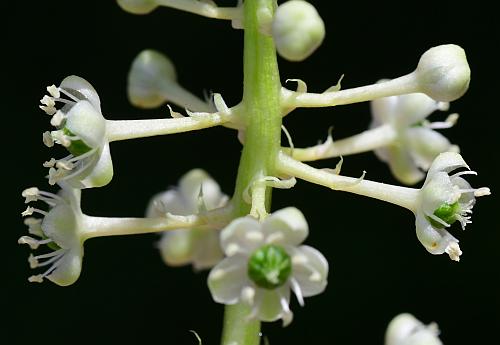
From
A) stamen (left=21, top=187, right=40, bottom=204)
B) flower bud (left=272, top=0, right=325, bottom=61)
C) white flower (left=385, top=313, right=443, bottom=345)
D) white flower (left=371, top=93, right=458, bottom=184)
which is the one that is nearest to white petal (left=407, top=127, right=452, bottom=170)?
white flower (left=371, top=93, right=458, bottom=184)

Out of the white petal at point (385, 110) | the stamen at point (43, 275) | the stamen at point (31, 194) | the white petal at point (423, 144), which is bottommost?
the stamen at point (43, 275)

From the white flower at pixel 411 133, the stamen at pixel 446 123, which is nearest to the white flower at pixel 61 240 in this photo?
the white flower at pixel 411 133

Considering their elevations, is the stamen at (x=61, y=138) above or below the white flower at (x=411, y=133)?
below

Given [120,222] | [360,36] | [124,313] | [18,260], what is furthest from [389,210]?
[120,222]

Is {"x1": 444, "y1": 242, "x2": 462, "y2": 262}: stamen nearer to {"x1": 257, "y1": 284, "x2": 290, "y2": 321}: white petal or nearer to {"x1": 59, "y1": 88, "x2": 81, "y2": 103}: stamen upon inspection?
{"x1": 257, "y1": 284, "x2": 290, "y2": 321}: white petal

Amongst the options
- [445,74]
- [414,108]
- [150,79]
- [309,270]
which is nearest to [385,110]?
[414,108]

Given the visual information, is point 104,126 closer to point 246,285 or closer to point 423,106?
point 246,285

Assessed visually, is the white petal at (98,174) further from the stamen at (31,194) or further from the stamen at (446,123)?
the stamen at (446,123)
